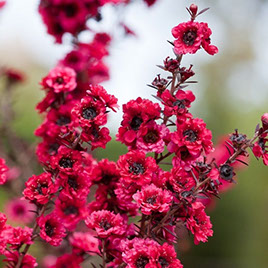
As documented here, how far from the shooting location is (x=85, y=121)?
0.76 metres

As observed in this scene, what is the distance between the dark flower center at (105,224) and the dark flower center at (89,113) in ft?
0.62

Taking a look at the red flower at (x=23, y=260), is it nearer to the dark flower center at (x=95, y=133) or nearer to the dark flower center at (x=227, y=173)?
the dark flower center at (x=95, y=133)

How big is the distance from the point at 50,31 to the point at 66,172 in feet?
2.29

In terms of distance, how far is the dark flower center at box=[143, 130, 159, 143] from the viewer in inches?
31.0

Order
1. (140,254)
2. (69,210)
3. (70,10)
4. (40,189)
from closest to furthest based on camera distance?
(140,254) < (40,189) < (69,210) < (70,10)

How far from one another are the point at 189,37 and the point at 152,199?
0.29 metres

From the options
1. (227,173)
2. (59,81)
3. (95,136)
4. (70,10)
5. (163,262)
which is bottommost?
(163,262)

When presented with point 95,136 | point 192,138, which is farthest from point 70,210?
point 192,138

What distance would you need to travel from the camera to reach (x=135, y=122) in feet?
2.64

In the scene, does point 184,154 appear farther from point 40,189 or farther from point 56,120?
point 56,120

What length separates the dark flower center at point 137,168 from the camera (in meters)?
0.77

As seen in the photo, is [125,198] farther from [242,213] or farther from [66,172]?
[242,213]

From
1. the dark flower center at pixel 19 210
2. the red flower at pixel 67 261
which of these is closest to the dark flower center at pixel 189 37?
the red flower at pixel 67 261

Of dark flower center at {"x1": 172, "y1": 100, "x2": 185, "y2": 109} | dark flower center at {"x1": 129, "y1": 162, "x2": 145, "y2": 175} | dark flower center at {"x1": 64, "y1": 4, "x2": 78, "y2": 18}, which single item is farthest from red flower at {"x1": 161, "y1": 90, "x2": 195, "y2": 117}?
dark flower center at {"x1": 64, "y1": 4, "x2": 78, "y2": 18}
